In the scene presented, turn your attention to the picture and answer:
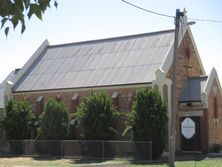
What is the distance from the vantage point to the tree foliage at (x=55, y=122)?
126 feet

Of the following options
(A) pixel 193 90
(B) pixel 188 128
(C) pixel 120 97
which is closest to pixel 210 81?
(A) pixel 193 90

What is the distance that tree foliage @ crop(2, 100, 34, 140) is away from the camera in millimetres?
41719

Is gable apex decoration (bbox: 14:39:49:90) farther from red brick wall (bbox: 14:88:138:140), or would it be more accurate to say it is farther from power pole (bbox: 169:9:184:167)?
power pole (bbox: 169:9:184:167)

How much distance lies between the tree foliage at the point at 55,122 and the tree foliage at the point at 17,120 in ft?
10.8

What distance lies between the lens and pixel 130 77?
40312mm

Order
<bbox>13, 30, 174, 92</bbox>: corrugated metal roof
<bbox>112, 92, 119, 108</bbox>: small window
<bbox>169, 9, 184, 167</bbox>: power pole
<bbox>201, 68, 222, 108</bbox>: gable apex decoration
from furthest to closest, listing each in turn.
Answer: <bbox>13, 30, 174, 92</bbox>: corrugated metal roof, <bbox>112, 92, 119, 108</bbox>: small window, <bbox>201, 68, 222, 108</bbox>: gable apex decoration, <bbox>169, 9, 184, 167</bbox>: power pole

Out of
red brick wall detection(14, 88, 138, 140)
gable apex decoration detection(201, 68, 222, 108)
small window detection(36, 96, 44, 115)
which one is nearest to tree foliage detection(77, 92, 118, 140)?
red brick wall detection(14, 88, 138, 140)

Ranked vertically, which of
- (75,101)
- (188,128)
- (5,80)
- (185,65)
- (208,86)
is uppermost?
(185,65)

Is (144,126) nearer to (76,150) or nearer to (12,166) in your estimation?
(76,150)

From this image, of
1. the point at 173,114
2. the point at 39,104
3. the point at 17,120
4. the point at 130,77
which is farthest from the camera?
the point at 39,104

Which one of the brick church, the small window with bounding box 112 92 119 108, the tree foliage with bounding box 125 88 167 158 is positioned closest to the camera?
the tree foliage with bounding box 125 88 167 158

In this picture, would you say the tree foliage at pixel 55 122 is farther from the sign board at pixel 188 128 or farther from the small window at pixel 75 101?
the sign board at pixel 188 128

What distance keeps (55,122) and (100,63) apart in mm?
8895

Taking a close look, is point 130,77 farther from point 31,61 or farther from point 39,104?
point 31,61
